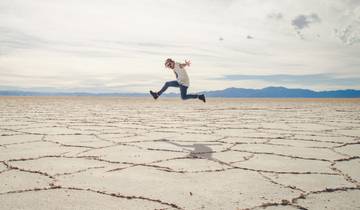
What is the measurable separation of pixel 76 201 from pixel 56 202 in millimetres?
82

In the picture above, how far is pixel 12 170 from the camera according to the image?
2.29 metres

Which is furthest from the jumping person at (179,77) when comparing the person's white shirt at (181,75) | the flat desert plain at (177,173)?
the flat desert plain at (177,173)

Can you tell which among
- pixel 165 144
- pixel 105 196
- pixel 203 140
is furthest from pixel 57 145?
pixel 105 196

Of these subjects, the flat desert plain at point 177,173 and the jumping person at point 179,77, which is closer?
the flat desert plain at point 177,173

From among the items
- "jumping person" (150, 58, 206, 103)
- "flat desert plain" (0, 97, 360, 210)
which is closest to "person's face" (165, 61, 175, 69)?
"jumping person" (150, 58, 206, 103)

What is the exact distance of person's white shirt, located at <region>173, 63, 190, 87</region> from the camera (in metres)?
5.69

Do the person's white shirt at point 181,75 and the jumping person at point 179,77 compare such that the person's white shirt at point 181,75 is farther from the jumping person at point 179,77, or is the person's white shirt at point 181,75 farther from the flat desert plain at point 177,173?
the flat desert plain at point 177,173

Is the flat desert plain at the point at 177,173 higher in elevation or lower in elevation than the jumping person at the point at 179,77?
lower

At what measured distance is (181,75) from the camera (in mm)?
5797

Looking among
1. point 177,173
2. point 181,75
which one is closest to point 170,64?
point 181,75

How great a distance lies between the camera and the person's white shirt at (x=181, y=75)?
5.69 metres

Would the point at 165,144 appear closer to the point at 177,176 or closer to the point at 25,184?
the point at 177,176

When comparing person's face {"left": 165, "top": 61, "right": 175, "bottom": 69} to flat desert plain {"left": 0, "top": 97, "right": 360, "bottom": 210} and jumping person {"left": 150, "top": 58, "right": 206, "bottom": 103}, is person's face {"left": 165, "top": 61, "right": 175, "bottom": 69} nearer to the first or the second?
jumping person {"left": 150, "top": 58, "right": 206, "bottom": 103}

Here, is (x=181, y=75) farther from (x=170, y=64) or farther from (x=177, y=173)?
(x=177, y=173)
